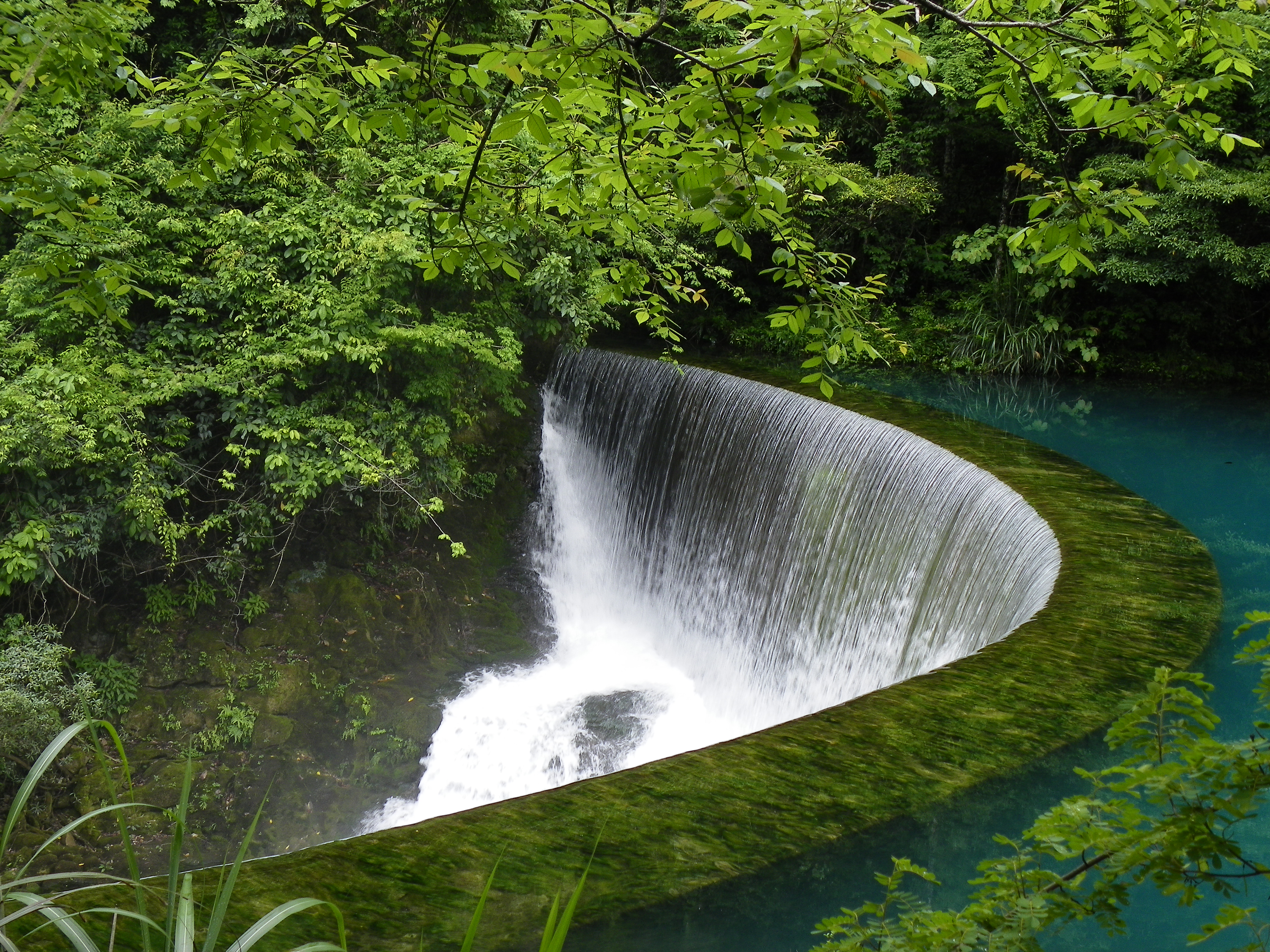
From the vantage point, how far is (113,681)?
7.31m

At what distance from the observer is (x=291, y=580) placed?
8367mm

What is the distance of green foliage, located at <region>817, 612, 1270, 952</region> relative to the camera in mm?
1255

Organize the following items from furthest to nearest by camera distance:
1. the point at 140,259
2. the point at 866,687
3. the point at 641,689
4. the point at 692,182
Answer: the point at 641,689, the point at 140,259, the point at 866,687, the point at 692,182

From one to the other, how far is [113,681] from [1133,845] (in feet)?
25.7

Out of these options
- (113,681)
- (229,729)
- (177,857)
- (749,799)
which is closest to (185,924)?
(177,857)

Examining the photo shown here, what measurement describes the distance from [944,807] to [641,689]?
5806 millimetres

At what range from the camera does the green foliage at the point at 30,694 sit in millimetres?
5953

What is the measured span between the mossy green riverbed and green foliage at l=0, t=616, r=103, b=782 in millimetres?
4590

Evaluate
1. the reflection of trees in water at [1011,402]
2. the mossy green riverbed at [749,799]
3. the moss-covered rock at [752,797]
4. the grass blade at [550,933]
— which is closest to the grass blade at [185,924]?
the grass blade at [550,933]

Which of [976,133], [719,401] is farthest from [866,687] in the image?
[976,133]

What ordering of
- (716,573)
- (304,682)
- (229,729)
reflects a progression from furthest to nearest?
(716,573)
(304,682)
(229,729)

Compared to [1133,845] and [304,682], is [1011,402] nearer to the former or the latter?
[304,682]

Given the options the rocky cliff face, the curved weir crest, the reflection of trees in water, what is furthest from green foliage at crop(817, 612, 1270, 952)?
the reflection of trees in water

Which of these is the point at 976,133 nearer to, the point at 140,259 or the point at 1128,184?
the point at 1128,184
